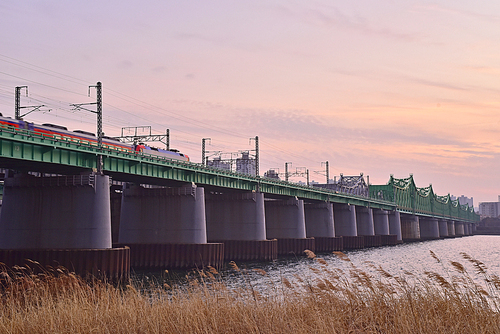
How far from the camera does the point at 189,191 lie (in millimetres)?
62688

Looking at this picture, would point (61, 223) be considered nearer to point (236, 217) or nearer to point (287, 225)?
point (236, 217)

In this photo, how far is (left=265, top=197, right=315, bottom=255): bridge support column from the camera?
88688 mm

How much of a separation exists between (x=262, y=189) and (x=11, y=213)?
43.3 metres

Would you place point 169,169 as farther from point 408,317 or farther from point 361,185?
point 361,185

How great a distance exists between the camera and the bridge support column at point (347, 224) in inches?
4562

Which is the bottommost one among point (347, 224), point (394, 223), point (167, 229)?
point (167, 229)

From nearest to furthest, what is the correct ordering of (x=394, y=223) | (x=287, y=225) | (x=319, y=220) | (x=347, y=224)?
(x=287, y=225) < (x=319, y=220) < (x=347, y=224) < (x=394, y=223)

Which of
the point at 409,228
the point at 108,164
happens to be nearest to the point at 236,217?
the point at 108,164

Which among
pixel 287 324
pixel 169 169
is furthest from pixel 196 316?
pixel 169 169

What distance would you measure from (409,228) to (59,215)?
521 feet

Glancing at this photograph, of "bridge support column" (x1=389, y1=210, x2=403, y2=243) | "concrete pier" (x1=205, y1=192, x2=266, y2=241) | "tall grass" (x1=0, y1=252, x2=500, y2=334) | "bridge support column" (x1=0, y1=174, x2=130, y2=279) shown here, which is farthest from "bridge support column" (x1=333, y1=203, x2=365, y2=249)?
"tall grass" (x1=0, y1=252, x2=500, y2=334)

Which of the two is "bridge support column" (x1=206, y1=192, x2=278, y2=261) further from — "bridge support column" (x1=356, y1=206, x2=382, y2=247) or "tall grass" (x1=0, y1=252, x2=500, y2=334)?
"tall grass" (x1=0, y1=252, x2=500, y2=334)

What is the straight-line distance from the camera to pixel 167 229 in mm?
62219

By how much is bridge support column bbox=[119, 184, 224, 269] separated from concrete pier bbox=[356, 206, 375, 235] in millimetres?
79696
